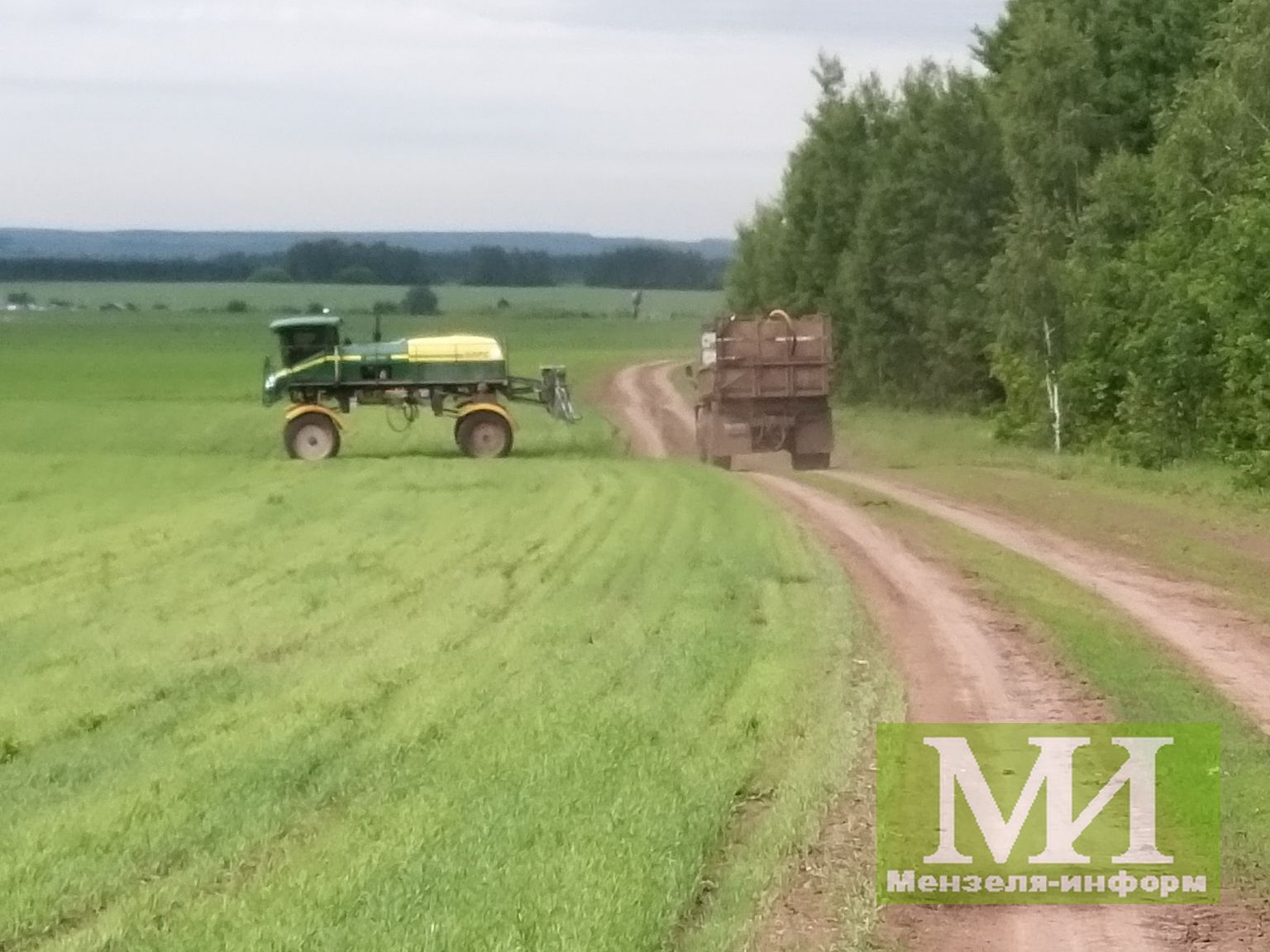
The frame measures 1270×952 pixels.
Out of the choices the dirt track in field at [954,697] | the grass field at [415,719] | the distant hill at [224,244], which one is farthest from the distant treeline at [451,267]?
the dirt track in field at [954,697]

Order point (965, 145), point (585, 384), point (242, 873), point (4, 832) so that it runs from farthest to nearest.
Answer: point (585, 384)
point (965, 145)
point (4, 832)
point (242, 873)

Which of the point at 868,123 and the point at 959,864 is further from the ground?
the point at 868,123

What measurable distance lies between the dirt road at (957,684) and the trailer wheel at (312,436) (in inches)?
403

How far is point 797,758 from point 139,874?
10.5 feet

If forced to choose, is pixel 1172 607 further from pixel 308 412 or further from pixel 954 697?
pixel 308 412

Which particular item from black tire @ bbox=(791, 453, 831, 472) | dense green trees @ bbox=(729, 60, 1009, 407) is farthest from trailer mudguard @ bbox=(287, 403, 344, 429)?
dense green trees @ bbox=(729, 60, 1009, 407)

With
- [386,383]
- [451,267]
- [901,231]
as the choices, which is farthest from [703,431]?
[451,267]

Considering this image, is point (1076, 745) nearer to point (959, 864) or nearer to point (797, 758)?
point (797, 758)

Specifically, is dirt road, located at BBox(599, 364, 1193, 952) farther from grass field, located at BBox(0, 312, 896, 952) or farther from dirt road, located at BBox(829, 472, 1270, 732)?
dirt road, located at BBox(829, 472, 1270, 732)

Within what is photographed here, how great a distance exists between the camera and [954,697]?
1021 cm

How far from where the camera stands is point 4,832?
7.98 meters

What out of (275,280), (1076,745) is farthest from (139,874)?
(275,280)

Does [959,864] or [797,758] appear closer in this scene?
[959,864]

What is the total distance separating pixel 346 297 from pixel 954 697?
101695 millimetres
